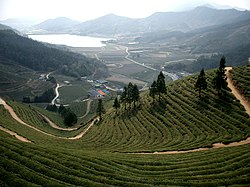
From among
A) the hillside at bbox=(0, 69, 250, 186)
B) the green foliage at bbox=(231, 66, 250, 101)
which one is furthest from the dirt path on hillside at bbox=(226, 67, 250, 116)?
the hillside at bbox=(0, 69, 250, 186)

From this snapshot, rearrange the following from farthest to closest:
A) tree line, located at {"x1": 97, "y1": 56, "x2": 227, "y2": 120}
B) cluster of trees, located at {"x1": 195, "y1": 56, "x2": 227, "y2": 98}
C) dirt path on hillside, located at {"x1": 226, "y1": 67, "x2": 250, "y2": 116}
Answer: tree line, located at {"x1": 97, "y1": 56, "x2": 227, "y2": 120} → cluster of trees, located at {"x1": 195, "y1": 56, "x2": 227, "y2": 98} → dirt path on hillside, located at {"x1": 226, "y1": 67, "x2": 250, "y2": 116}

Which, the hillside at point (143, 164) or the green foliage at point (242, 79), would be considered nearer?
the hillside at point (143, 164)

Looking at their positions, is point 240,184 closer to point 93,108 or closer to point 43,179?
point 43,179

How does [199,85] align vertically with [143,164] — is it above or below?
above

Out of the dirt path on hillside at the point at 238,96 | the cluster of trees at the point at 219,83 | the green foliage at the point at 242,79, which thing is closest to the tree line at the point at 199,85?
the cluster of trees at the point at 219,83

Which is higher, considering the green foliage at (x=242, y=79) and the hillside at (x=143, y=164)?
the green foliage at (x=242, y=79)

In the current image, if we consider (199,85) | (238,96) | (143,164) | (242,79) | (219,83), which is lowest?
(143,164)

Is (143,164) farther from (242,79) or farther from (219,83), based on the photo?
(242,79)

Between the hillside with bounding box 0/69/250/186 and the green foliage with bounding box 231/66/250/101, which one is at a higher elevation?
the green foliage with bounding box 231/66/250/101

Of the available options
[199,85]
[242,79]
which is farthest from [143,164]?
[242,79]

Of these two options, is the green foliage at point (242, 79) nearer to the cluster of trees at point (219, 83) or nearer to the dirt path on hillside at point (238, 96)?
the dirt path on hillside at point (238, 96)

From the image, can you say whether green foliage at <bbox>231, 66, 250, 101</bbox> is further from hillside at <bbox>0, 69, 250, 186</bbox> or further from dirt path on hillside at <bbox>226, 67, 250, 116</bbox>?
hillside at <bbox>0, 69, 250, 186</bbox>

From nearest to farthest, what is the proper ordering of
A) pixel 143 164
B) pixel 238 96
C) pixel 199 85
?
pixel 143 164, pixel 238 96, pixel 199 85
